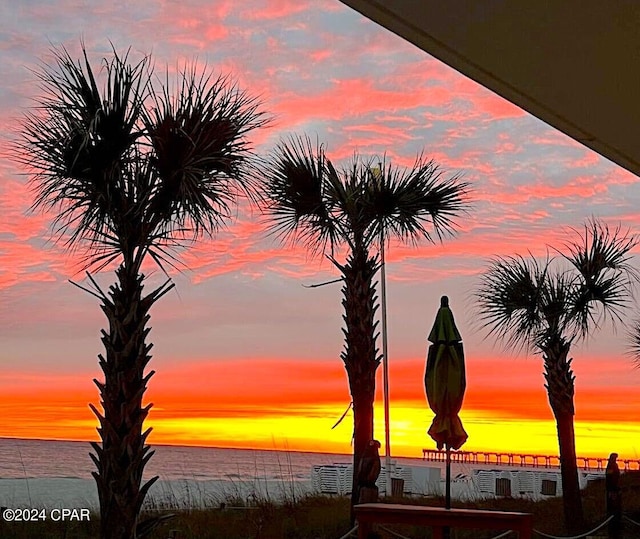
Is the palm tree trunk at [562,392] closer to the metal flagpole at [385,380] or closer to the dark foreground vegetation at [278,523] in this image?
the dark foreground vegetation at [278,523]

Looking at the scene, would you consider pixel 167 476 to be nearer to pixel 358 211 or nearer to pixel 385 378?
pixel 385 378

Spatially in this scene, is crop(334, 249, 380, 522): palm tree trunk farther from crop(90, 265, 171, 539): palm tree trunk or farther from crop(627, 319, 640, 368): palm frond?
crop(627, 319, 640, 368): palm frond

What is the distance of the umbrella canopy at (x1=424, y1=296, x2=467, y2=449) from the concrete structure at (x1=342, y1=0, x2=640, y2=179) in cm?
213

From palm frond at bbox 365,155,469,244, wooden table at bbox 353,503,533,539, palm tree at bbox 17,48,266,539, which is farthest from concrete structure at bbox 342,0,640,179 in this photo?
palm frond at bbox 365,155,469,244

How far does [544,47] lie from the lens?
2.48m

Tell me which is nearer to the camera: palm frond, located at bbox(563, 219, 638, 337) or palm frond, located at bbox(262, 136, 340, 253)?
palm frond, located at bbox(262, 136, 340, 253)

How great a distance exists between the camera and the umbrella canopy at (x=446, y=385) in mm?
4977

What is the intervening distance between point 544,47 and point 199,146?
2.93 metres

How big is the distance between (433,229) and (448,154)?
2.47m

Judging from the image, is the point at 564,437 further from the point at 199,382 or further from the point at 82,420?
the point at 199,382

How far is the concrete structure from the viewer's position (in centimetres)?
224

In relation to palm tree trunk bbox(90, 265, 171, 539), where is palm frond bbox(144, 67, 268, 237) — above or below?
above

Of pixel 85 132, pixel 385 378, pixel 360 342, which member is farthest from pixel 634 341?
pixel 85 132

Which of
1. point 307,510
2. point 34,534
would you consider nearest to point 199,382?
point 307,510
